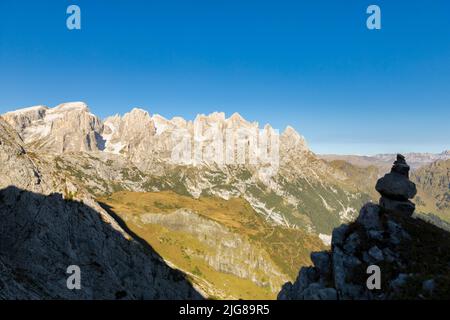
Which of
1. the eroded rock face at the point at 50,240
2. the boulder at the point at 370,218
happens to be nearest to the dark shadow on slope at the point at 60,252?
the eroded rock face at the point at 50,240

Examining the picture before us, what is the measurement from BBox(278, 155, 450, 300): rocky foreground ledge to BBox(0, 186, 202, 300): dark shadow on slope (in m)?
63.3

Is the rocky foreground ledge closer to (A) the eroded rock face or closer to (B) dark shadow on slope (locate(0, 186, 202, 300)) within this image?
(A) the eroded rock face

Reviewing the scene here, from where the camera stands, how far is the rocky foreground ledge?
36.1 metres

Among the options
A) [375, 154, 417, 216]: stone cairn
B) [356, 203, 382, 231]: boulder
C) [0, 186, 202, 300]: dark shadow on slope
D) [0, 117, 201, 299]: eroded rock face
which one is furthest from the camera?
[0, 117, 201, 299]: eroded rock face

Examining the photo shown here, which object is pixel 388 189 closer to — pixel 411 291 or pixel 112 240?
pixel 411 291

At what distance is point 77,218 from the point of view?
130625 mm

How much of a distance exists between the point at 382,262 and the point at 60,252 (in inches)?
4026

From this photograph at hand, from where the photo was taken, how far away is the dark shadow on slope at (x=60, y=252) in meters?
96.8

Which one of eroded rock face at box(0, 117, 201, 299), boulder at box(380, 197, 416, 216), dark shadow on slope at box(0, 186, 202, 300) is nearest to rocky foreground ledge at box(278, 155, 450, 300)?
boulder at box(380, 197, 416, 216)

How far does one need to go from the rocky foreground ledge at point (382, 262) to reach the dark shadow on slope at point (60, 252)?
63.3 m
